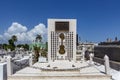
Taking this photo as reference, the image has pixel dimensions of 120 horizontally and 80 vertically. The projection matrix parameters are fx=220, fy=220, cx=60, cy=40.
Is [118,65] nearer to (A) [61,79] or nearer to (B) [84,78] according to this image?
(B) [84,78]

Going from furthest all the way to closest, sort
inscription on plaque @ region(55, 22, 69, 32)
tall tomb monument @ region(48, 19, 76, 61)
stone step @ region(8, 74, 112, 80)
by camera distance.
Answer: inscription on plaque @ region(55, 22, 69, 32), tall tomb monument @ region(48, 19, 76, 61), stone step @ region(8, 74, 112, 80)

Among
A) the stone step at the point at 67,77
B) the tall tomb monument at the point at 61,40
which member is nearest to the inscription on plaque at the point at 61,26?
the tall tomb monument at the point at 61,40

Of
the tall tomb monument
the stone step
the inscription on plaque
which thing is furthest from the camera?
the inscription on plaque

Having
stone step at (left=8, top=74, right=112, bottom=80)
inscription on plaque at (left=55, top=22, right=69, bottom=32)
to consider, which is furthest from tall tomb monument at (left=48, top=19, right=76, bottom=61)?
stone step at (left=8, top=74, right=112, bottom=80)

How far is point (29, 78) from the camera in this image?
38.3 ft

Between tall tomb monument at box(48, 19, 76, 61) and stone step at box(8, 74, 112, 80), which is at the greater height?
tall tomb monument at box(48, 19, 76, 61)

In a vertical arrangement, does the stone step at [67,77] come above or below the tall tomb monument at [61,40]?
below

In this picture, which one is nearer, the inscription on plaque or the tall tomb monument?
the tall tomb monument

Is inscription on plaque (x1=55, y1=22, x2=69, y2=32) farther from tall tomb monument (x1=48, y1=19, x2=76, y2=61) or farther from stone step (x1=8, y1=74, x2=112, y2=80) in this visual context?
stone step (x1=8, y1=74, x2=112, y2=80)

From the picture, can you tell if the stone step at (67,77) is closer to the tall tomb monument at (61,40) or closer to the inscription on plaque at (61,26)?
the tall tomb monument at (61,40)

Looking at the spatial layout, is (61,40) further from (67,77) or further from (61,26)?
(67,77)

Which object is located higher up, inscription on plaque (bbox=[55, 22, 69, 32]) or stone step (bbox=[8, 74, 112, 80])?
inscription on plaque (bbox=[55, 22, 69, 32])

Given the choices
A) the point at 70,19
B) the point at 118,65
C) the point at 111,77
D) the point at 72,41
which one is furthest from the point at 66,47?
the point at 111,77

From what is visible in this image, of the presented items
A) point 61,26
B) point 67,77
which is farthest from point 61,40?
point 67,77
